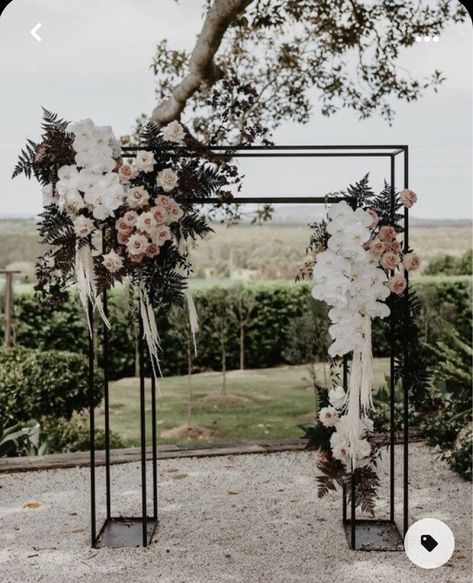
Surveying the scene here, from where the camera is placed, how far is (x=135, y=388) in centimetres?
883

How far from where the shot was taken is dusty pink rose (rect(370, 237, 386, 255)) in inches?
126

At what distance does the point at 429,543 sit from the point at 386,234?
141 cm

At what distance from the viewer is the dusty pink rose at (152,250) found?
3135mm

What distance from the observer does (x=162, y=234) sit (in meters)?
3.14

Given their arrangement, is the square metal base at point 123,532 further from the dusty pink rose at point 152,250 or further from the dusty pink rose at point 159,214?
the dusty pink rose at point 159,214

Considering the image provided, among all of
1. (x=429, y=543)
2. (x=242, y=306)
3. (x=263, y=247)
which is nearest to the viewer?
(x=429, y=543)

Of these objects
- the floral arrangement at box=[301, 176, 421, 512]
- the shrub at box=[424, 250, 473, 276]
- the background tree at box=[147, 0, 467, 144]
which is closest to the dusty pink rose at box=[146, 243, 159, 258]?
the floral arrangement at box=[301, 176, 421, 512]

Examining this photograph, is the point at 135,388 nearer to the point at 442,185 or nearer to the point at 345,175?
the point at 345,175

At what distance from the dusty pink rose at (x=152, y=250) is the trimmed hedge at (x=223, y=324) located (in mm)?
4577

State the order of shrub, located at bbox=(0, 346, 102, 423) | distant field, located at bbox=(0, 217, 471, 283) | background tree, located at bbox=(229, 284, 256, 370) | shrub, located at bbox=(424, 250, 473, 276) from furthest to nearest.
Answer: shrub, located at bbox=(424, 250, 473, 276) < distant field, located at bbox=(0, 217, 471, 283) < background tree, located at bbox=(229, 284, 256, 370) < shrub, located at bbox=(0, 346, 102, 423)

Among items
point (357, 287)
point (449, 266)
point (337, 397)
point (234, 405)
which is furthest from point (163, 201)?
point (449, 266)

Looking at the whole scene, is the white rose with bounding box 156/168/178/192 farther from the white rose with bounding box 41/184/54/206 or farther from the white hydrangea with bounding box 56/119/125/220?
the white rose with bounding box 41/184/54/206

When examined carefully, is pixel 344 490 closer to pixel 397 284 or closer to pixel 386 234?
pixel 397 284

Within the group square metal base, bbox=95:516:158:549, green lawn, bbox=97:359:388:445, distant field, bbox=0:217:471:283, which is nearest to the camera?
square metal base, bbox=95:516:158:549
